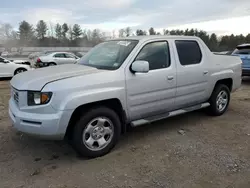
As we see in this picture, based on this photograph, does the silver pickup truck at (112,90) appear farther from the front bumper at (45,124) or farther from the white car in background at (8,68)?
the white car in background at (8,68)

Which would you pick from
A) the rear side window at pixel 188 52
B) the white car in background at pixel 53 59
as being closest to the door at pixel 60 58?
the white car in background at pixel 53 59

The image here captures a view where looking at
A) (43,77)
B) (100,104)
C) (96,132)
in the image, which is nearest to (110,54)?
(100,104)

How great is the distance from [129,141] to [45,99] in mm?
1735

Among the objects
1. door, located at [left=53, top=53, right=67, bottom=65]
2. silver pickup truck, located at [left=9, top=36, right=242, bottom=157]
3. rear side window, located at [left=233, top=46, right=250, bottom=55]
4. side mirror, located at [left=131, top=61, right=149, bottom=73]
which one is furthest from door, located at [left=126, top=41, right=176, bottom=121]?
door, located at [left=53, top=53, right=67, bottom=65]

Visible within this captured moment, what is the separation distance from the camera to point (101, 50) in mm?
4879

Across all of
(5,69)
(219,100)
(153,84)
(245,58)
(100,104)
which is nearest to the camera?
(100,104)

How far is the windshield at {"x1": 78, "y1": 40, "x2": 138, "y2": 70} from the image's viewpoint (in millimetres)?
4230

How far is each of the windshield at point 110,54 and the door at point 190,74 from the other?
1003 mm

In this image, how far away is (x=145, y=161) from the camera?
3.78 m

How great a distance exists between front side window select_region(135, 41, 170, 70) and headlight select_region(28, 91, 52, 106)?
1606 millimetres

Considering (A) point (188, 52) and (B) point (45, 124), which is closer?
(B) point (45, 124)

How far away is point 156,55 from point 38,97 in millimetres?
2141

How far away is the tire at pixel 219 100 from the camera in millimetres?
5660

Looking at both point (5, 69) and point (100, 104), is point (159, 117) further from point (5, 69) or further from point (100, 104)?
point (5, 69)
